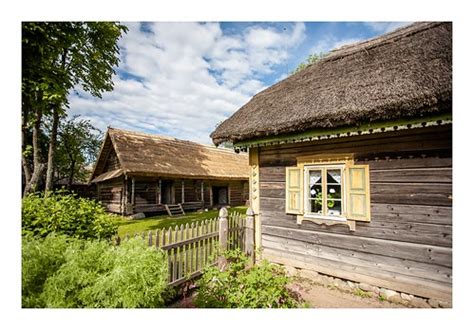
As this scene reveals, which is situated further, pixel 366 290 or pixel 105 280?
pixel 366 290

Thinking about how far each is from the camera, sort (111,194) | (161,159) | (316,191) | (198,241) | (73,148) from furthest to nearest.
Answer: (73,148)
(161,159)
(111,194)
(316,191)
(198,241)

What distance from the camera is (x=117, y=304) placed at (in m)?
2.59

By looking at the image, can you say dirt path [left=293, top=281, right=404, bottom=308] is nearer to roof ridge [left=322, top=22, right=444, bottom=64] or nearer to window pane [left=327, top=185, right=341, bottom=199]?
window pane [left=327, top=185, right=341, bottom=199]

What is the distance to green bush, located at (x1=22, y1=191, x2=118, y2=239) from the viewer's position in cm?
292

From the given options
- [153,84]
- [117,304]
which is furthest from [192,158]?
[117,304]

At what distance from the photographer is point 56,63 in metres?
3.59

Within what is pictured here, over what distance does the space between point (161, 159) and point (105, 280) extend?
1119 centimetres

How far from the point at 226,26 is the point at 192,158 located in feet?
40.2

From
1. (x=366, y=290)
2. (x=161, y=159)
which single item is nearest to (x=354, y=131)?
(x=366, y=290)

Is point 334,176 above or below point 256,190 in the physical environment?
above

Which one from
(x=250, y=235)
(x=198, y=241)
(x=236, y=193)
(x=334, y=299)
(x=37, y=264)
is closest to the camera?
(x=37, y=264)

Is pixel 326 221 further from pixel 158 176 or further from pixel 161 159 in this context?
pixel 161 159

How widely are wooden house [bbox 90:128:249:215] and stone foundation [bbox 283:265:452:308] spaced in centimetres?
915
